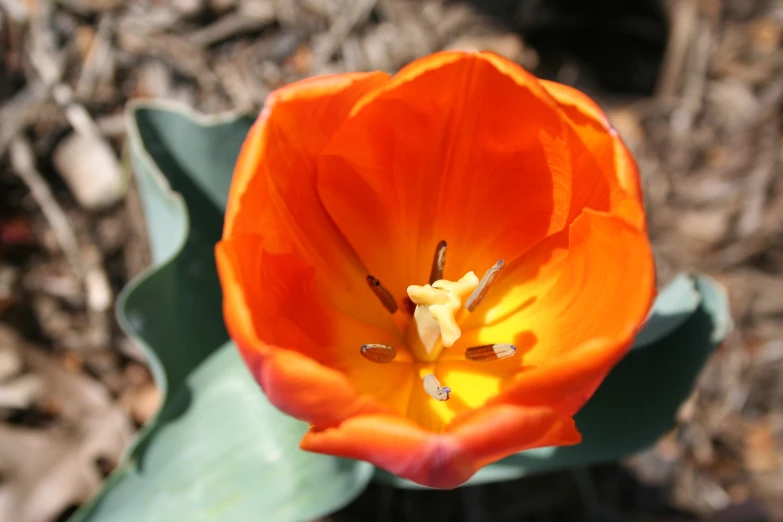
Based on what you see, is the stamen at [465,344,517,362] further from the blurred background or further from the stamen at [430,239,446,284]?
the blurred background

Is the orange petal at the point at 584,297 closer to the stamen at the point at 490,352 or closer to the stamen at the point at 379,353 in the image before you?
the stamen at the point at 490,352

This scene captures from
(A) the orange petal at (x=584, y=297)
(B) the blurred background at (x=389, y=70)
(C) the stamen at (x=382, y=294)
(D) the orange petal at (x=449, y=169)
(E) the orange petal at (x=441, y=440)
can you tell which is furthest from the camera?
(B) the blurred background at (x=389, y=70)

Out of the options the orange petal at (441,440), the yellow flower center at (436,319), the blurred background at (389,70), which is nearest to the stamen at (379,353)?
the yellow flower center at (436,319)

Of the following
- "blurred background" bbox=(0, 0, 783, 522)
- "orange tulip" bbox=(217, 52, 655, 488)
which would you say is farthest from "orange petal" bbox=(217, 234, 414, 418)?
"blurred background" bbox=(0, 0, 783, 522)

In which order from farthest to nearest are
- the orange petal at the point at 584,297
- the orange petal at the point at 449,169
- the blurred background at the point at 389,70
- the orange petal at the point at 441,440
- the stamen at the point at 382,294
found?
1. the blurred background at the point at 389,70
2. the stamen at the point at 382,294
3. the orange petal at the point at 449,169
4. the orange petal at the point at 584,297
5. the orange petal at the point at 441,440

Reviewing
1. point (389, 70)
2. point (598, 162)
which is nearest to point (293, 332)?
point (598, 162)

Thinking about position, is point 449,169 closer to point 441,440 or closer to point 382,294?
point 382,294
